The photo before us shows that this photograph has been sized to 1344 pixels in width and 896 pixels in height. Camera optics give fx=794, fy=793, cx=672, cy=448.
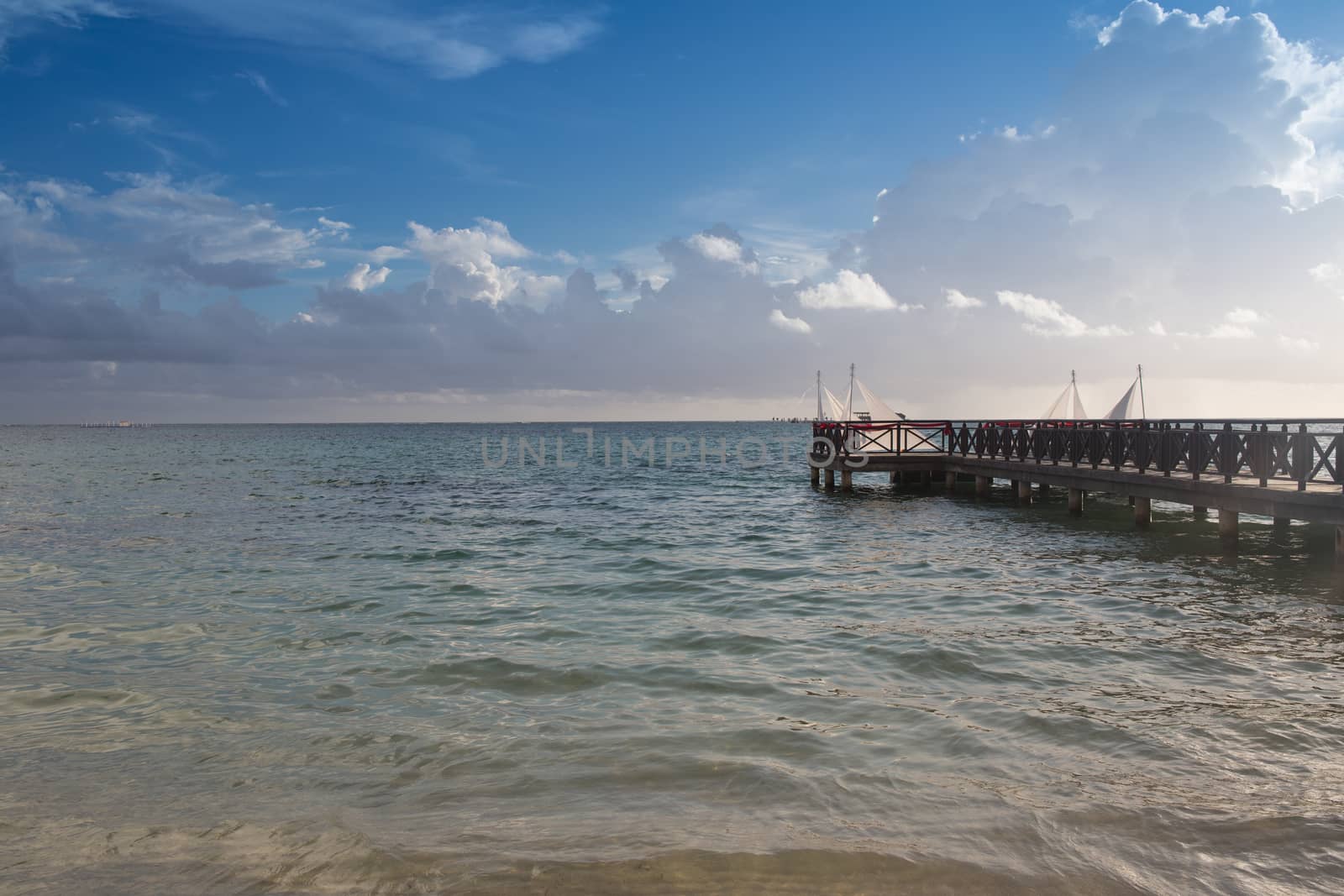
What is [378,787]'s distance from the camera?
613 centimetres

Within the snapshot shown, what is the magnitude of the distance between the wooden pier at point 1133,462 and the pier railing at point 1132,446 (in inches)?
1.2

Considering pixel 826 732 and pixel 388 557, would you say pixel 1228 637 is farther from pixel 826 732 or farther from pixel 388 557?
pixel 388 557

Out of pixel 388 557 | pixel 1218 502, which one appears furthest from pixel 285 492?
pixel 1218 502

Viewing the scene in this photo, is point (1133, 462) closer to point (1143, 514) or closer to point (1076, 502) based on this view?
point (1143, 514)

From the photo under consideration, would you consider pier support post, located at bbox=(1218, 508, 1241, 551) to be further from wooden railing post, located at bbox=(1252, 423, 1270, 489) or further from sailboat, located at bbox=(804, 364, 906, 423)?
sailboat, located at bbox=(804, 364, 906, 423)

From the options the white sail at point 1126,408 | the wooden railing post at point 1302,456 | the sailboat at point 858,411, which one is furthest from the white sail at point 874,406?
the wooden railing post at point 1302,456

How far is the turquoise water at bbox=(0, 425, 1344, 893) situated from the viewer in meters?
4.98

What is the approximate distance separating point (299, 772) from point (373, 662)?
3111 millimetres

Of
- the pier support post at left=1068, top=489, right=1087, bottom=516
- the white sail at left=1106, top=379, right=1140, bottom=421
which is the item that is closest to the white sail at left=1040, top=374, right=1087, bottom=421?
the white sail at left=1106, top=379, right=1140, bottom=421

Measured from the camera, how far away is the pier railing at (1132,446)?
1683cm

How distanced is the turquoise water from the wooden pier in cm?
150

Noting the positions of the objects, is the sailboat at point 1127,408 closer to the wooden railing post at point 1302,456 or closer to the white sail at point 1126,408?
the white sail at point 1126,408

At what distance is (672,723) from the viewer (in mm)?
7359

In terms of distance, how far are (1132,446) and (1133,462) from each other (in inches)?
18.0
